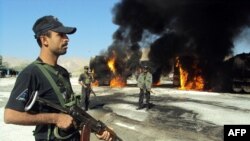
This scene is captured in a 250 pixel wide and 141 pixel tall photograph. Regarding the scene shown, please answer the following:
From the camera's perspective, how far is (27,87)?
290cm

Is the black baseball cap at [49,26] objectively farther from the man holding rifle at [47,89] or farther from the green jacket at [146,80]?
the green jacket at [146,80]

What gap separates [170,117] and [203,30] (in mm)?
22013

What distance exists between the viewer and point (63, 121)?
9.45 feet

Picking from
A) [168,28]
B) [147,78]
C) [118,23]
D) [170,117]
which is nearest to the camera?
[170,117]

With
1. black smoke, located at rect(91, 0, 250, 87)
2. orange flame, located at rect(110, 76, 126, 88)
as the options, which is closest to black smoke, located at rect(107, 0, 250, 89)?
black smoke, located at rect(91, 0, 250, 87)

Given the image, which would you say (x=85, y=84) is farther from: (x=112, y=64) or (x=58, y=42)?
(x=112, y=64)

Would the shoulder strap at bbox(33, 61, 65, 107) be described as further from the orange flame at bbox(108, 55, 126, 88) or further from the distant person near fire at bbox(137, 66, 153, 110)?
the orange flame at bbox(108, 55, 126, 88)

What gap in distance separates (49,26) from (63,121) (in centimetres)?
73

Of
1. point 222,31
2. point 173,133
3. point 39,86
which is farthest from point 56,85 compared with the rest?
point 222,31

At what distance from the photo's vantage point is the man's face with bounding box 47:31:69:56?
3098mm

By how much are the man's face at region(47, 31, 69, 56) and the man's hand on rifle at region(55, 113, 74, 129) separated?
1.64 ft

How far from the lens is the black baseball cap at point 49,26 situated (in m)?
3.08

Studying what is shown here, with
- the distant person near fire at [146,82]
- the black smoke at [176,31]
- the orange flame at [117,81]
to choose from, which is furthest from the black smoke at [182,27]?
the distant person near fire at [146,82]

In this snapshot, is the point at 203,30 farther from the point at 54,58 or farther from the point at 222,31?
the point at 54,58
